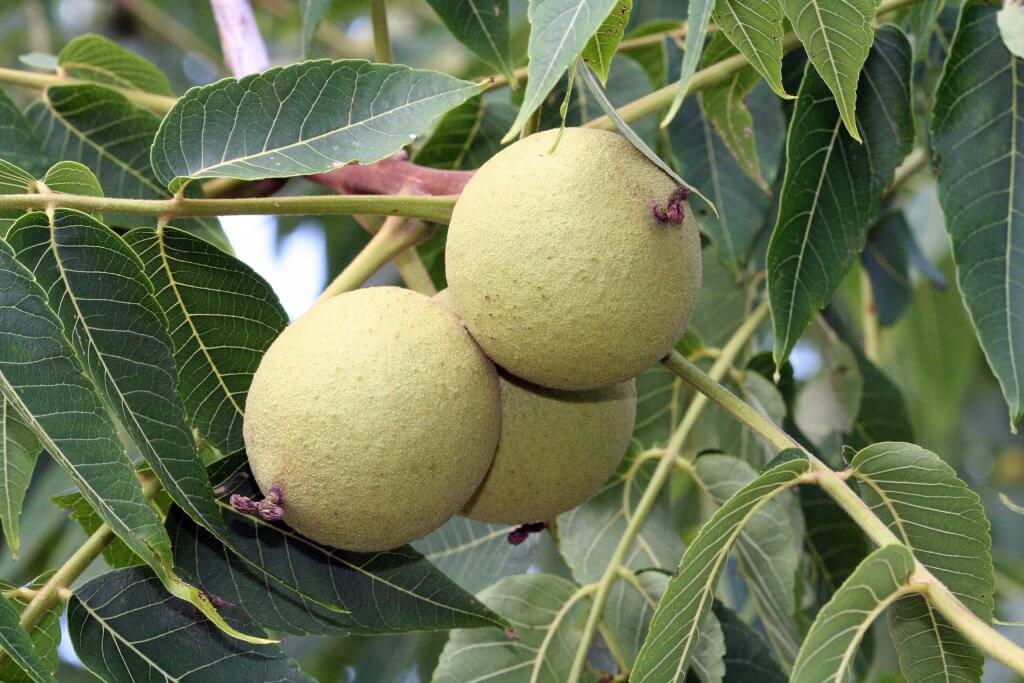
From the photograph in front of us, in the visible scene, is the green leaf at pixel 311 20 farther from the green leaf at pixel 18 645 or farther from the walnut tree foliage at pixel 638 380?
the green leaf at pixel 18 645

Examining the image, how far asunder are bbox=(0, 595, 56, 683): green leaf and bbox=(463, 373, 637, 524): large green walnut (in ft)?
A: 1.68

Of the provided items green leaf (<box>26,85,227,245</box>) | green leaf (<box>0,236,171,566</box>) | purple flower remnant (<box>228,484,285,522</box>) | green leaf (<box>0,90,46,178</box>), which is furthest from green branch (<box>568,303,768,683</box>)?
green leaf (<box>0,90,46,178</box>)

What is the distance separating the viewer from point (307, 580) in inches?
54.4

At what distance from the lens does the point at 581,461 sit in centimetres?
138

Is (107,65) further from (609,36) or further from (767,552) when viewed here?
(767,552)

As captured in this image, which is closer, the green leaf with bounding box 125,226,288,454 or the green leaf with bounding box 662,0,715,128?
the green leaf with bounding box 662,0,715,128

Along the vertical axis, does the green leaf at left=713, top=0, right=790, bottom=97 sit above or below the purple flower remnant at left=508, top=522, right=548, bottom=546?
above

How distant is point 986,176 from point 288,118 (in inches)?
34.9

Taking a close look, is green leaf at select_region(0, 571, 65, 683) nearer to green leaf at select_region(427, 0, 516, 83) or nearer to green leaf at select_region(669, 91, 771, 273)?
green leaf at select_region(427, 0, 516, 83)

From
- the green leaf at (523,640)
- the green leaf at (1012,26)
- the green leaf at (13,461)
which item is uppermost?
the green leaf at (1012,26)

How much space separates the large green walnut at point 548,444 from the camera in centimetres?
136

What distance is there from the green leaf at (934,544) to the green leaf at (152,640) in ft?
2.12

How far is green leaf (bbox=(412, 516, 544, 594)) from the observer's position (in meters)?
1.88

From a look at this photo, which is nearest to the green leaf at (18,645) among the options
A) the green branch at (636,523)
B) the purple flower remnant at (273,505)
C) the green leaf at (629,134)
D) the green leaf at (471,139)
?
the purple flower remnant at (273,505)
